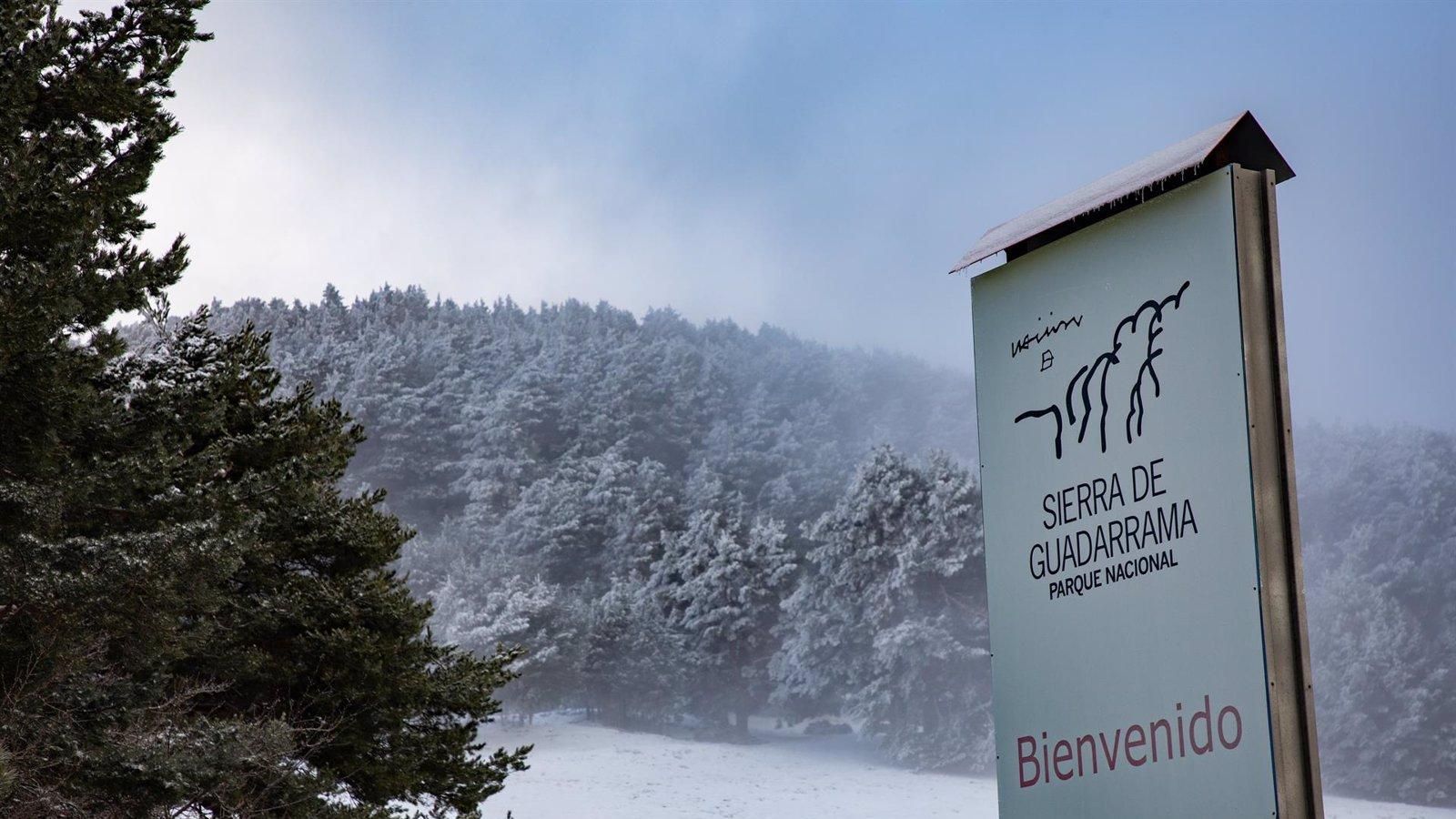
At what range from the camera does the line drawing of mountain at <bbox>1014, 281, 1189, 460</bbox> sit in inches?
119

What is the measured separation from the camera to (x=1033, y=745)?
3338mm

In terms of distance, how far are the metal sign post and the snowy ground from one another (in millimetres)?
32224

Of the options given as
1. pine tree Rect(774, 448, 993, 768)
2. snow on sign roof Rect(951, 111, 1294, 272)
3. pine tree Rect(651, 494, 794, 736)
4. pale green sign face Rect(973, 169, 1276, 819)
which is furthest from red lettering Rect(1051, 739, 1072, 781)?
pine tree Rect(651, 494, 794, 736)

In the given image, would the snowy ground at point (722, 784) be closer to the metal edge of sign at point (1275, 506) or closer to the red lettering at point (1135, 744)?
the red lettering at point (1135, 744)

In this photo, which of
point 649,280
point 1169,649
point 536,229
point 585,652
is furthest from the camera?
point 536,229

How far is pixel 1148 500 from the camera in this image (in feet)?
9.96

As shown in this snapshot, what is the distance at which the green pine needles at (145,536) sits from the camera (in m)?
7.38

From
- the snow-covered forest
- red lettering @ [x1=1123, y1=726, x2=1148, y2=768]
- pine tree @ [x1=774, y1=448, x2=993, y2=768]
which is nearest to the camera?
red lettering @ [x1=1123, y1=726, x2=1148, y2=768]

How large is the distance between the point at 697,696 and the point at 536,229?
256 ft

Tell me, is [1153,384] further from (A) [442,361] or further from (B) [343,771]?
(A) [442,361]

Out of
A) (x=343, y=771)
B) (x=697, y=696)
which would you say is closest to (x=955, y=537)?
(x=697, y=696)

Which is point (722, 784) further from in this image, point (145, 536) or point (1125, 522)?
point (1125, 522)

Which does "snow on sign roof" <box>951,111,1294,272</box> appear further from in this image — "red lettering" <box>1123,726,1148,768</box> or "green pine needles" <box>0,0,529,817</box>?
"green pine needles" <box>0,0,529,817</box>

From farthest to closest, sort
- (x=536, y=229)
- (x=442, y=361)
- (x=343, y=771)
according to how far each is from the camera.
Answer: (x=536, y=229) < (x=442, y=361) < (x=343, y=771)
